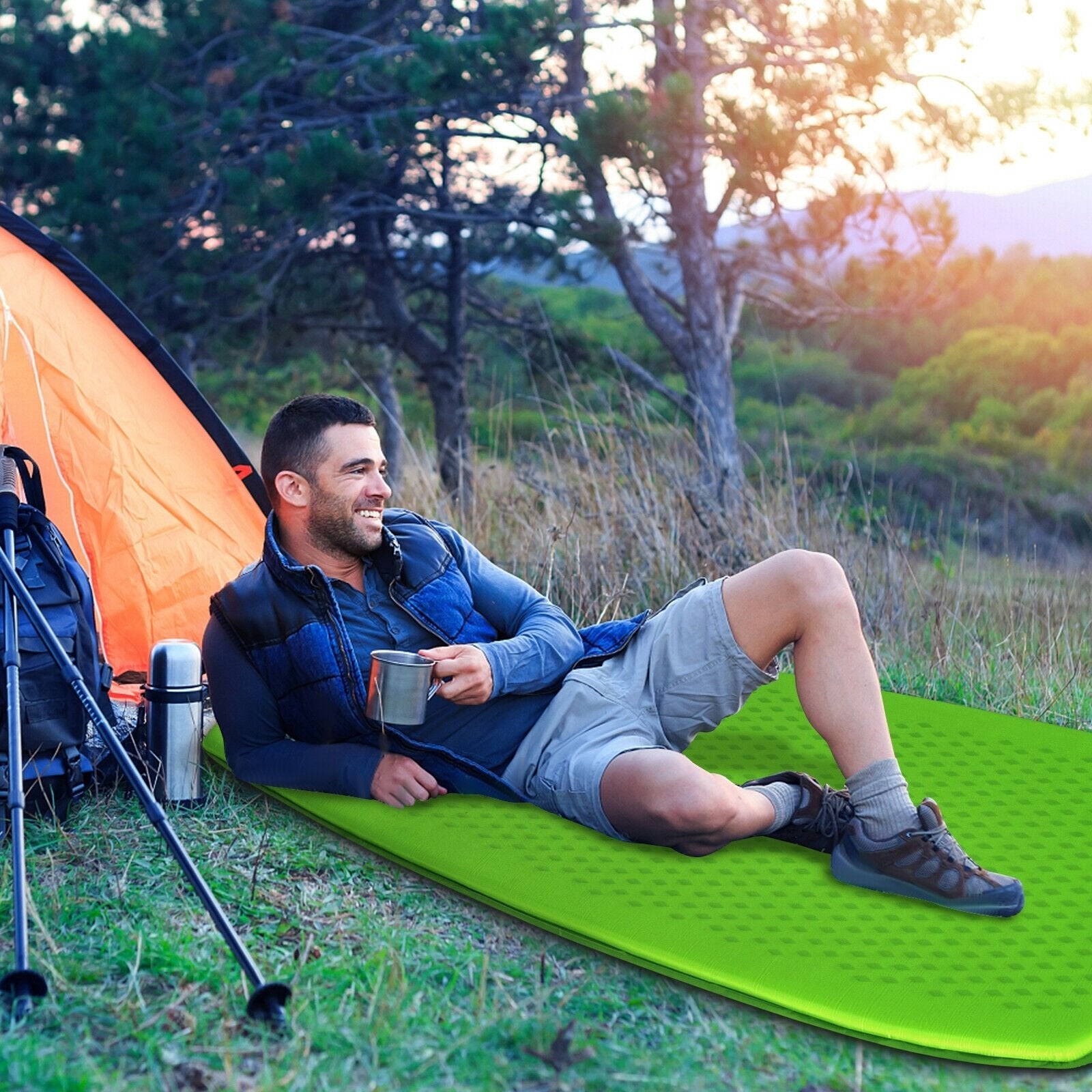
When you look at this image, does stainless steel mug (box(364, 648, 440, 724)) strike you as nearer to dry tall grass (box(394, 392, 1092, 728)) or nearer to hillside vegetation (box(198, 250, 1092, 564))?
dry tall grass (box(394, 392, 1092, 728))

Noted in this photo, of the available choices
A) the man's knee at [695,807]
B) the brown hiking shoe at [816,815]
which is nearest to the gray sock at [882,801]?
the brown hiking shoe at [816,815]

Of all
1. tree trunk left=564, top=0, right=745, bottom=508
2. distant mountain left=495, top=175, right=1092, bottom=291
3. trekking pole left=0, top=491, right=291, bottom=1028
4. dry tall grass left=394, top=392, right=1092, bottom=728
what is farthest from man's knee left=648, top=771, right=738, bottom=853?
distant mountain left=495, top=175, right=1092, bottom=291

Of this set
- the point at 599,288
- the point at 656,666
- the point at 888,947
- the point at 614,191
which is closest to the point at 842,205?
the point at 614,191

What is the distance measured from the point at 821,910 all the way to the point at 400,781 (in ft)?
2.76

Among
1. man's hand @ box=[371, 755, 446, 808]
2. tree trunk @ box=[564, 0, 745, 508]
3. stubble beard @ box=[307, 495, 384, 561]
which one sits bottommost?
man's hand @ box=[371, 755, 446, 808]

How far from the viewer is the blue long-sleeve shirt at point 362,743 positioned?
2.47 m

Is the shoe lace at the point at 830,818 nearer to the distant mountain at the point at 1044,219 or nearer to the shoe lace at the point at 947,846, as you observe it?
the shoe lace at the point at 947,846

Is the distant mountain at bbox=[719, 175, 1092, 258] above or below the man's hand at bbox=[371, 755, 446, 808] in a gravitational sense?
above

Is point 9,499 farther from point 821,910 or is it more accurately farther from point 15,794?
point 821,910

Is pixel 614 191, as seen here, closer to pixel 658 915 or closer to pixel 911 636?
pixel 911 636

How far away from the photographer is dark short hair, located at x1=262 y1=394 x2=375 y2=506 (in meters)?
2.50

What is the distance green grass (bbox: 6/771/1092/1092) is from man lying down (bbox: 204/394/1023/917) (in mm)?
300

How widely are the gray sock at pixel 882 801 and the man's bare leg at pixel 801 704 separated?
0.02 meters

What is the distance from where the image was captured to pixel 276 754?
2518 mm
